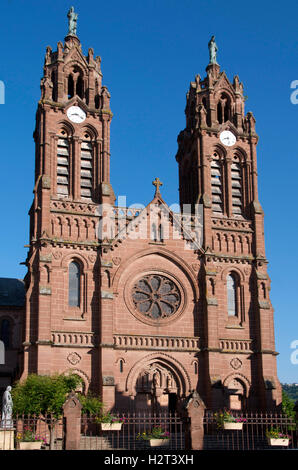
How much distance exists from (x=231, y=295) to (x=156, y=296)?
20.5 feet

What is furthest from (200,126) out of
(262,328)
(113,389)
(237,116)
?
(113,389)

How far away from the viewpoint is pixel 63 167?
172 feet

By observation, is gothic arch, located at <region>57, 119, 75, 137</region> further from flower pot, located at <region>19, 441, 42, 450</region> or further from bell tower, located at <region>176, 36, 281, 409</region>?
flower pot, located at <region>19, 441, 42, 450</region>

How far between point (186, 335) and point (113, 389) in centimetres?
734

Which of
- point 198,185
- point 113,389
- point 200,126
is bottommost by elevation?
point 113,389

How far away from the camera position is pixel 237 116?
2298 inches

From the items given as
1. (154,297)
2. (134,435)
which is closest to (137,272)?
(154,297)

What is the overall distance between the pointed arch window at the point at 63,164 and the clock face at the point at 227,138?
13264 millimetres

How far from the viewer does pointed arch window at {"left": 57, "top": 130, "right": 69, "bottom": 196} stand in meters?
51.6

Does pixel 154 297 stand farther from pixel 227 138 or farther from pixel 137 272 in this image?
pixel 227 138

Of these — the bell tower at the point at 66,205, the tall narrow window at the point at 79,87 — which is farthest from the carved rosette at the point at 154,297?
the tall narrow window at the point at 79,87

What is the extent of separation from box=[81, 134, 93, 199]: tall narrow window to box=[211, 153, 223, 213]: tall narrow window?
33.9 feet

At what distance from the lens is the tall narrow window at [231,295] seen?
52.4m

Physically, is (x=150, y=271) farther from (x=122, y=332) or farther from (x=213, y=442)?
(x=213, y=442)
